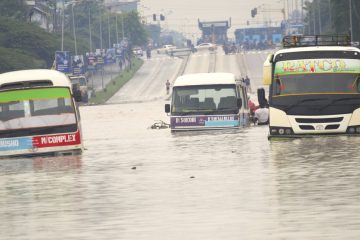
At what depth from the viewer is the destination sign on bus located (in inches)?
1237

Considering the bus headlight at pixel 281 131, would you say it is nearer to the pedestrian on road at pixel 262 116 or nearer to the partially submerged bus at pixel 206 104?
the partially submerged bus at pixel 206 104

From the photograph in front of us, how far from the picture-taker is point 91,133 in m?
50.3

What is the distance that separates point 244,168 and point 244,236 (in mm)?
10275

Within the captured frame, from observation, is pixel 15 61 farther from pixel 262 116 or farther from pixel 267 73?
pixel 267 73

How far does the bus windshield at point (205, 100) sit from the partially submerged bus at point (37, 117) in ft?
32.0

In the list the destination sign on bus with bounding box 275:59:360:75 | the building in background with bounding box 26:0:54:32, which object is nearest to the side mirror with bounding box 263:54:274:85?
the destination sign on bus with bounding box 275:59:360:75

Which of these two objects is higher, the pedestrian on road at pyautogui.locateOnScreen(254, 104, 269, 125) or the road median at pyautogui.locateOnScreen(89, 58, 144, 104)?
the pedestrian on road at pyautogui.locateOnScreen(254, 104, 269, 125)

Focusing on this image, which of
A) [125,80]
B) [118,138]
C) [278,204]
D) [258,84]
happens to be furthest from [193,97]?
[125,80]

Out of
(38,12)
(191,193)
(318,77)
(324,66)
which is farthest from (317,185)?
(38,12)

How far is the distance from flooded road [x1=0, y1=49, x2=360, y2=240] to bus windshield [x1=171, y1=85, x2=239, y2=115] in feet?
23.5

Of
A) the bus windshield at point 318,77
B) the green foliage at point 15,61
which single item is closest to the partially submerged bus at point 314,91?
the bus windshield at point 318,77

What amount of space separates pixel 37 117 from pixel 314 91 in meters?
6.39

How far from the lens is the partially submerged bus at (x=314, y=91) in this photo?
30656mm

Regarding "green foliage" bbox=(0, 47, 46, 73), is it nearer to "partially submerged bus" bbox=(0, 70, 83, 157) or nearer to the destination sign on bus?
"partially submerged bus" bbox=(0, 70, 83, 157)
